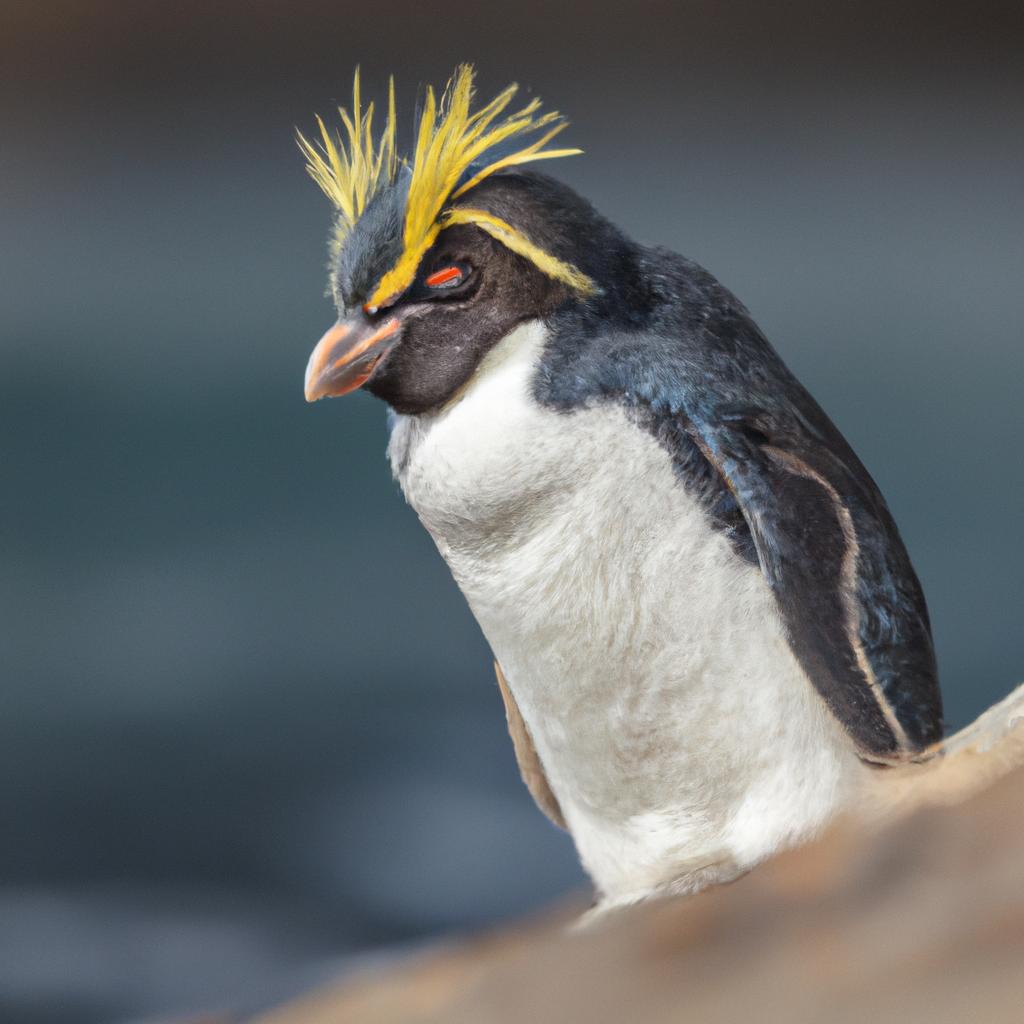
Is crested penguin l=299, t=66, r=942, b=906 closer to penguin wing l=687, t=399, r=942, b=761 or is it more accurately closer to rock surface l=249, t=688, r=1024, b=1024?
penguin wing l=687, t=399, r=942, b=761

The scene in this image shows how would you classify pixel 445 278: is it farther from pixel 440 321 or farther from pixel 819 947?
pixel 819 947

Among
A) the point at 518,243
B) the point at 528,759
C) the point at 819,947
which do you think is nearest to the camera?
the point at 819,947

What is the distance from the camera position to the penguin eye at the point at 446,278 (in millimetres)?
656

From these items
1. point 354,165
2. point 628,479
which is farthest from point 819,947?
point 354,165

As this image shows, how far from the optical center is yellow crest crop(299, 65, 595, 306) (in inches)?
25.5

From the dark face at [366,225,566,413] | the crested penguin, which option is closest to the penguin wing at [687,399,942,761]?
the crested penguin

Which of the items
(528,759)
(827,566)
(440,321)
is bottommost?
(528,759)

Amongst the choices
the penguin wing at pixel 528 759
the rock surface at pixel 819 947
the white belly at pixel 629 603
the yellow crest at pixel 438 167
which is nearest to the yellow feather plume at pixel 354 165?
the yellow crest at pixel 438 167

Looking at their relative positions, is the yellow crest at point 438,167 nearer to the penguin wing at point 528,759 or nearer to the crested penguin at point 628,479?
the crested penguin at point 628,479

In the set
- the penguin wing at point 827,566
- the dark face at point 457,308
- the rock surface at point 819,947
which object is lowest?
the penguin wing at point 827,566

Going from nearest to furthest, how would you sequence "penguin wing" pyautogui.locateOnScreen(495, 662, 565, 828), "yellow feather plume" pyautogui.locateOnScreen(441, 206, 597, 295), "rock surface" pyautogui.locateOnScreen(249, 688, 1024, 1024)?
"rock surface" pyautogui.locateOnScreen(249, 688, 1024, 1024) < "yellow feather plume" pyautogui.locateOnScreen(441, 206, 597, 295) < "penguin wing" pyautogui.locateOnScreen(495, 662, 565, 828)

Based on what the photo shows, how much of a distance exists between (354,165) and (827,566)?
313 mm

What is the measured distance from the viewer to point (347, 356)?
26.2 inches

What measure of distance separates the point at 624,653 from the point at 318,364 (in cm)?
21
